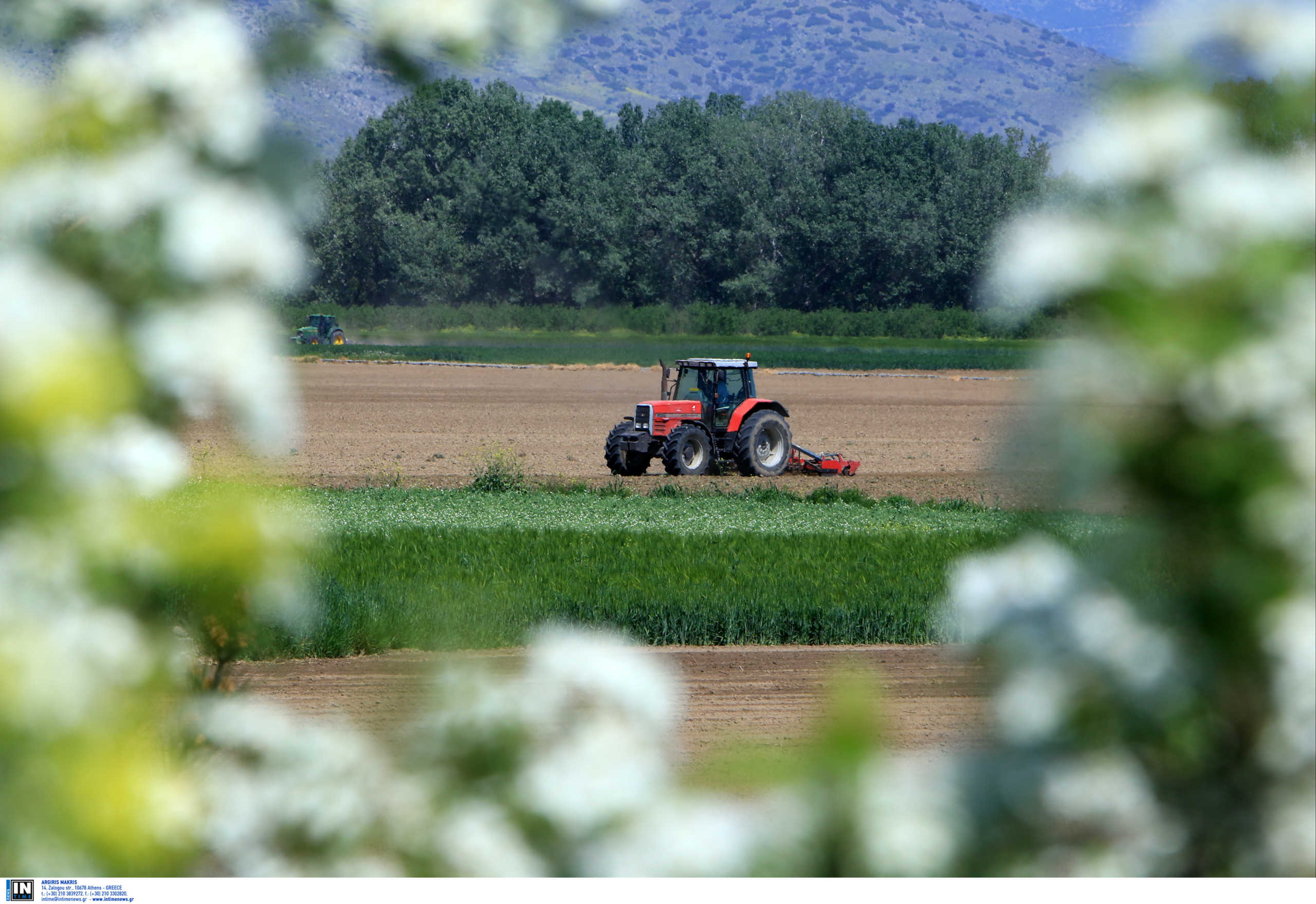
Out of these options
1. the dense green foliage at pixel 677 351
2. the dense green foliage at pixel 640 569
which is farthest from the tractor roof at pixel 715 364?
the dense green foliage at pixel 677 351

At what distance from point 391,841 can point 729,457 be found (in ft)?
65.3

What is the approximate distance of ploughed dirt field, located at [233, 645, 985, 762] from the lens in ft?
24.2

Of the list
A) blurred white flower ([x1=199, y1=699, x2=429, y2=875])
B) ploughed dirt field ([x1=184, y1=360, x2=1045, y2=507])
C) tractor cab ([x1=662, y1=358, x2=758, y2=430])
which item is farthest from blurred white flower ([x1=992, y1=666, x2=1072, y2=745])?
tractor cab ([x1=662, y1=358, x2=758, y2=430])

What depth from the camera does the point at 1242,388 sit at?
1.76 ft

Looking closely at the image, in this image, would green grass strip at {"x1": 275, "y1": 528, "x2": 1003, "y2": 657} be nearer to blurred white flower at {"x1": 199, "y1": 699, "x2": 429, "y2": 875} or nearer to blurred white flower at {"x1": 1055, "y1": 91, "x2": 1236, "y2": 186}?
blurred white flower at {"x1": 199, "y1": 699, "x2": 429, "y2": 875}

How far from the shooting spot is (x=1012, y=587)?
0.60m

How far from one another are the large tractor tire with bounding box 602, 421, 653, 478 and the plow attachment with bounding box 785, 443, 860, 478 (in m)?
2.38

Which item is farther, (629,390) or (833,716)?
(629,390)

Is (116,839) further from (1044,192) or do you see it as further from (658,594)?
(658,594)

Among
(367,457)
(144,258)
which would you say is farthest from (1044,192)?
(367,457)

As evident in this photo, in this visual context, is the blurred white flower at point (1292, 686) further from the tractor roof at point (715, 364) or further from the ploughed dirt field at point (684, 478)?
the tractor roof at point (715, 364)

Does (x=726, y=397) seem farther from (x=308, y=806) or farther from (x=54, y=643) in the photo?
(x=54, y=643)

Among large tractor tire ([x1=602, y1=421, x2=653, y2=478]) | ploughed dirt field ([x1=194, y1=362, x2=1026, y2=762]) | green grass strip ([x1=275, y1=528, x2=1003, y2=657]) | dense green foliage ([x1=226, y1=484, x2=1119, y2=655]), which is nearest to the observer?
Answer: ploughed dirt field ([x1=194, y1=362, x2=1026, y2=762])

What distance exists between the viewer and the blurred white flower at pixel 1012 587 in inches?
23.2
